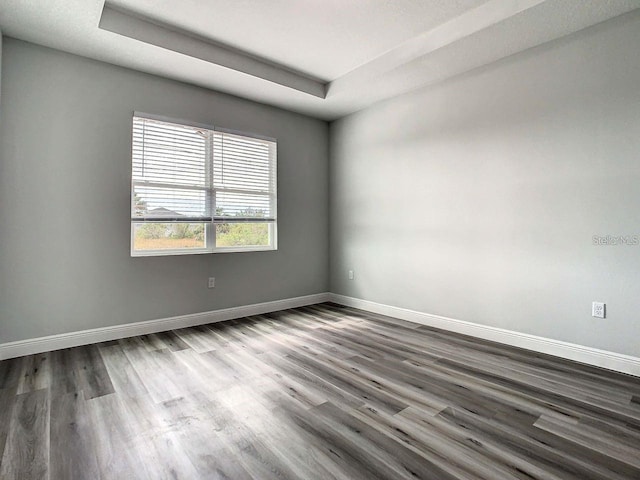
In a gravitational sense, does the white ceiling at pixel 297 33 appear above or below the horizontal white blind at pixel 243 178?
above

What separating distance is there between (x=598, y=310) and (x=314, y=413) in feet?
7.74

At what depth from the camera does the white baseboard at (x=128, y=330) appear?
2.82 metres

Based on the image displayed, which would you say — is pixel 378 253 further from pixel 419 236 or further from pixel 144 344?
pixel 144 344

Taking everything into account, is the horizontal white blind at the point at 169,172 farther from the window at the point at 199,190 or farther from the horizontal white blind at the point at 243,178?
the horizontal white blind at the point at 243,178

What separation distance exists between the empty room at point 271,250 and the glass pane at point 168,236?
0.02 m

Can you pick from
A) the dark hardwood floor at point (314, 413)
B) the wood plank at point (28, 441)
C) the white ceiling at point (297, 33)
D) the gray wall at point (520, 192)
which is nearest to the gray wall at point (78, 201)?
the white ceiling at point (297, 33)

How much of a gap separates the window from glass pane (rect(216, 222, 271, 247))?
0.04 ft

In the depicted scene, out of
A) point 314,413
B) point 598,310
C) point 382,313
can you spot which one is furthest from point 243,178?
→ point 598,310

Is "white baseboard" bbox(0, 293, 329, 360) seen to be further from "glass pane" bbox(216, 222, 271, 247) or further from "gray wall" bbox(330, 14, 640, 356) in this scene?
"gray wall" bbox(330, 14, 640, 356)

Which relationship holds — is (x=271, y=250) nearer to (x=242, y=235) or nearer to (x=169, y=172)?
(x=242, y=235)

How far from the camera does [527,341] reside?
299 cm

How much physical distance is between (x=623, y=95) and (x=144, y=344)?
4451mm

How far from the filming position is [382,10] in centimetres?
268

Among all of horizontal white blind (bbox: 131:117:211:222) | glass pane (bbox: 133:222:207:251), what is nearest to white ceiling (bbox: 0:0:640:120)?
horizontal white blind (bbox: 131:117:211:222)
